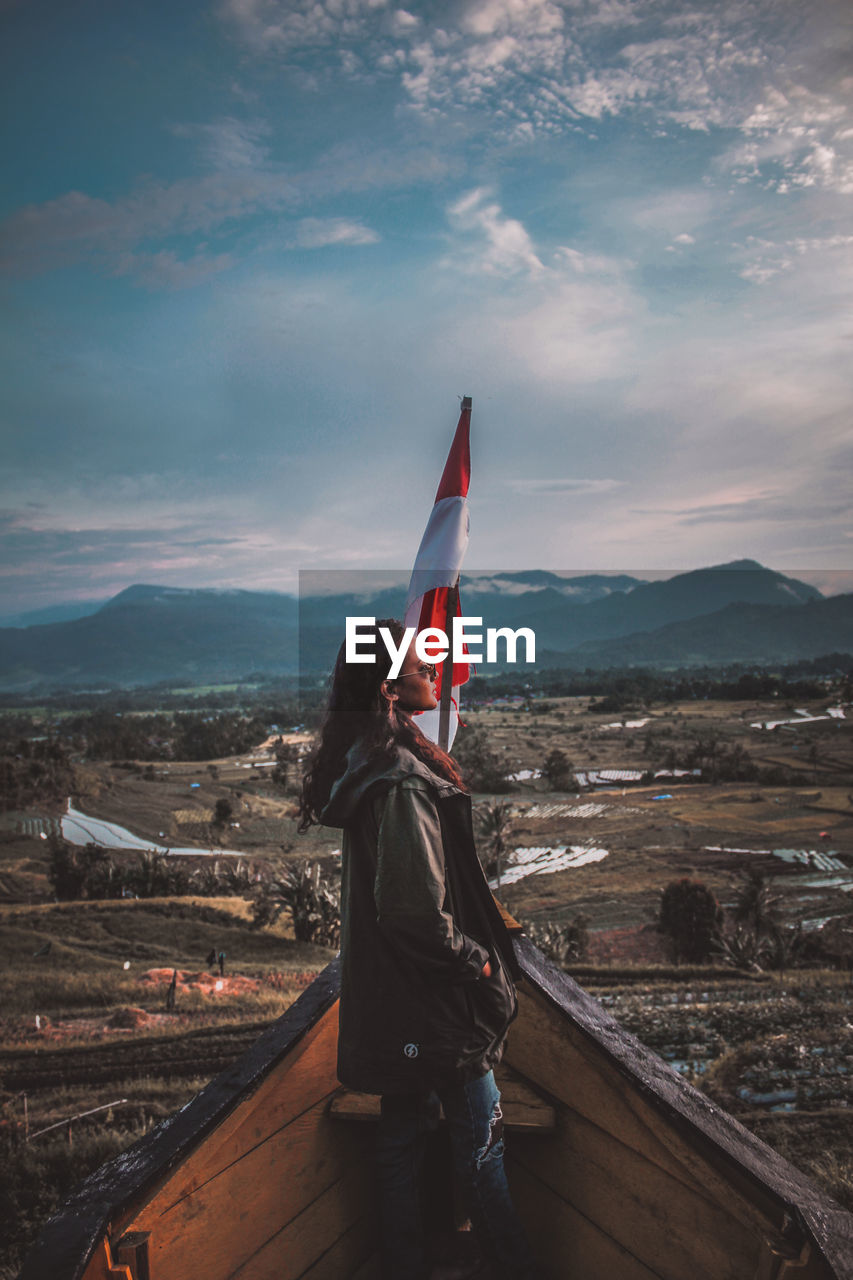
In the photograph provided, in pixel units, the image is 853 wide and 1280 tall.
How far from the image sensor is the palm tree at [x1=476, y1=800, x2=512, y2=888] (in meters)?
37.9

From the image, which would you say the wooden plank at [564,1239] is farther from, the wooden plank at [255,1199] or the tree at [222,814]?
the tree at [222,814]

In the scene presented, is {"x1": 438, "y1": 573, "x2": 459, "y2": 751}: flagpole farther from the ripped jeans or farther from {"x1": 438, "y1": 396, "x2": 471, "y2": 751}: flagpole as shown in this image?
the ripped jeans

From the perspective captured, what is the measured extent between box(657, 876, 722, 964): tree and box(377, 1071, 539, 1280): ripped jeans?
26.0 meters

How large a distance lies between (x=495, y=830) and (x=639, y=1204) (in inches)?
1628

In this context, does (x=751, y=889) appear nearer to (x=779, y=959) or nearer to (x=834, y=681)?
(x=779, y=959)

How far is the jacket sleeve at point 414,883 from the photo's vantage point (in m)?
2.00

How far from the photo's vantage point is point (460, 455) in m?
4.54

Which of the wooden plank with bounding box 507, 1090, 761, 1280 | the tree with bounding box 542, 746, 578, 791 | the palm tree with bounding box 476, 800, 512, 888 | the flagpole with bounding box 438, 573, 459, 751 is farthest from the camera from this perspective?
the tree with bounding box 542, 746, 578, 791

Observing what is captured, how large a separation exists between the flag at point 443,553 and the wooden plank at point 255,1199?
2017 millimetres

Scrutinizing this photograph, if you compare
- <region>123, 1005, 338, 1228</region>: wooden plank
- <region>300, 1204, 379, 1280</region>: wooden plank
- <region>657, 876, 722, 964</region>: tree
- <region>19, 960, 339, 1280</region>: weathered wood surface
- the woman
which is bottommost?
<region>657, 876, 722, 964</region>: tree

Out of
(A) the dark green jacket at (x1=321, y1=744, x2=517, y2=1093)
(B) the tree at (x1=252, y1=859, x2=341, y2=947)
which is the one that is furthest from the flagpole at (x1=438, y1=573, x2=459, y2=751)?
(B) the tree at (x1=252, y1=859, x2=341, y2=947)

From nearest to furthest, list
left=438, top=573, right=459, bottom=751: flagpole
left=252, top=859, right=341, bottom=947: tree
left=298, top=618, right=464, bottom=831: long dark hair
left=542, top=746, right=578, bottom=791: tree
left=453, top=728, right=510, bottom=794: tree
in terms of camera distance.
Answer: left=298, top=618, right=464, bottom=831: long dark hair, left=438, top=573, right=459, bottom=751: flagpole, left=252, top=859, right=341, bottom=947: tree, left=453, top=728, right=510, bottom=794: tree, left=542, top=746, right=578, bottom=791: tree

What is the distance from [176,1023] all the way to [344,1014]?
13.6 meters

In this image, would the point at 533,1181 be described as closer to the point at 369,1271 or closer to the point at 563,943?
the point at 369,1271
